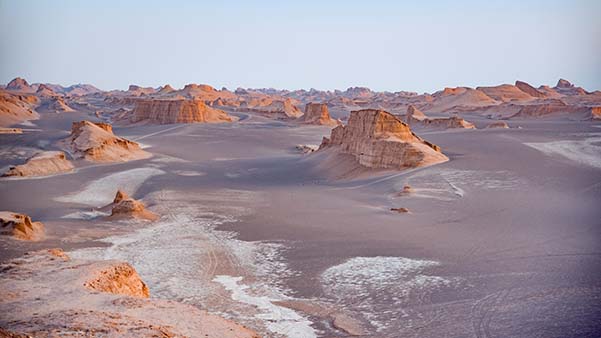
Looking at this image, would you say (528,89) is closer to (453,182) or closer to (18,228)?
(453,182)

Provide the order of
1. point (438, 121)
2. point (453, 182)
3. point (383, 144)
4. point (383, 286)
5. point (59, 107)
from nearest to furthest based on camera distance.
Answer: point (383, 286) < point (453, 182) < point (383, 144) < point (438, 121) < point (59, 107)

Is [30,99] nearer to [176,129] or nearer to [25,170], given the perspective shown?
[176,129]

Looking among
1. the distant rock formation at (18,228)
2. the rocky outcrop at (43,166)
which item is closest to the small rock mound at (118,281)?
the distant rock formation at (18,228)

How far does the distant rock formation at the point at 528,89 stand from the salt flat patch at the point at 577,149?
8112cm

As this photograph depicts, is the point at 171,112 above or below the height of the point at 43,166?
above

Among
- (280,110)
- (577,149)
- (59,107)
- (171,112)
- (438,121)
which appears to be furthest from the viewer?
(59,107)

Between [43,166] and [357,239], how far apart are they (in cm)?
2189

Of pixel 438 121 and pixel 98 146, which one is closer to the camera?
pixel 98 146

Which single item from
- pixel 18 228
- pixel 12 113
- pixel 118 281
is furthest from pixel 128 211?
pixel 12 113

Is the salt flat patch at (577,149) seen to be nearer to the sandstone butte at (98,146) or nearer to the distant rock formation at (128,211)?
the distant rock formation at (128,211)

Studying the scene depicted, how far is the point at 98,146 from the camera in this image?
125 ft

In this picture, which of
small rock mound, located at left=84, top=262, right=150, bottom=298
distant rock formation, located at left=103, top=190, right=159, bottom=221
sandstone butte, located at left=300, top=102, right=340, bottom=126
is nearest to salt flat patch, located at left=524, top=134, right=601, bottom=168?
distant rock formation, located at left=103, top=190, right=159, bottom=221

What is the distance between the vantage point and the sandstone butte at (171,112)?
71.1m

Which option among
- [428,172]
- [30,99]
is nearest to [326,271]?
[428,172]
